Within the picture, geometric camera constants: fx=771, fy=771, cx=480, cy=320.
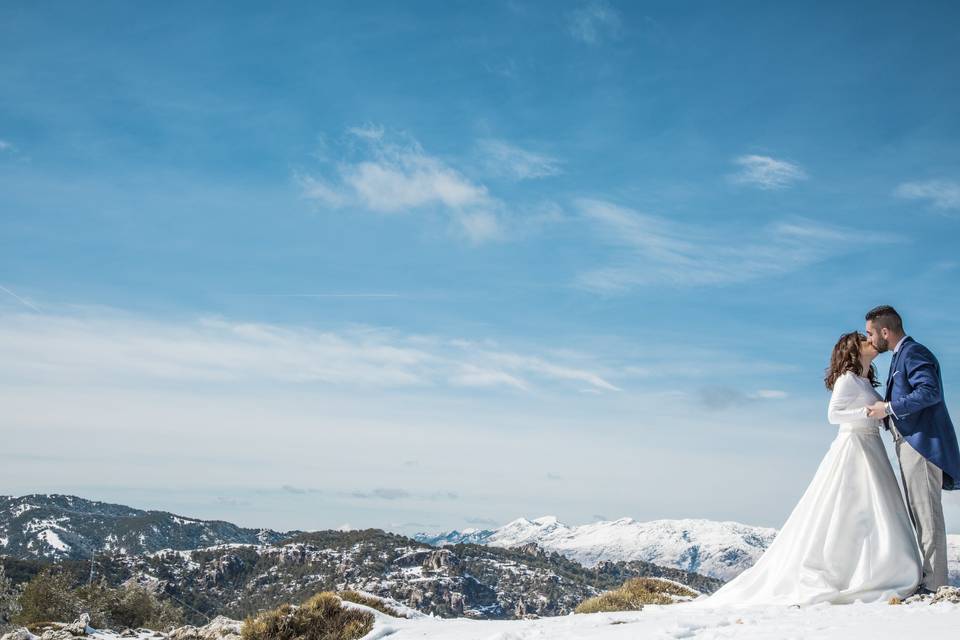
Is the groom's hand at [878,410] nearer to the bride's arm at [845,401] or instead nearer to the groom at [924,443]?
the groom at [924,443]

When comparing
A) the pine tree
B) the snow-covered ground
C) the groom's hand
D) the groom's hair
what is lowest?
the pine tree

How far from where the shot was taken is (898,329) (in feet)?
35.5

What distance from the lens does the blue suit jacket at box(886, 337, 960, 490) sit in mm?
10086

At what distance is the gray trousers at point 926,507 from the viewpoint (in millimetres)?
9930

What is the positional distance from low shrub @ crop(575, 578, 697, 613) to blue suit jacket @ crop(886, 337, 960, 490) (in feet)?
21.3

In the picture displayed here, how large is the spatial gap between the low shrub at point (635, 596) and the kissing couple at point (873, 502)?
192 inches

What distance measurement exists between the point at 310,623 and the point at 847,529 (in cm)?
902

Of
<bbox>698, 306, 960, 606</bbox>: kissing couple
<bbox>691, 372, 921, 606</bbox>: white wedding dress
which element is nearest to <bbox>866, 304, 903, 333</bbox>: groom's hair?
<bbox>698, 306, 960, 606</bbox>: kissing couple

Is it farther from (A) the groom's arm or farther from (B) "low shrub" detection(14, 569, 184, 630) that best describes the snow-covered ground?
(B) "low shrub" detection(14, 569, 184, 630)

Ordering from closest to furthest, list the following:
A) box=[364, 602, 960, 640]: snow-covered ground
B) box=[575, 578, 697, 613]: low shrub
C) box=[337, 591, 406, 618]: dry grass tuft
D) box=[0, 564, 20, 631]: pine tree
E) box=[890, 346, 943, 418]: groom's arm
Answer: box=[364, 602, 960, 640]: snow-covered ground → box=[890, 346, 943, 418]: groom's arm → box=[337, 591, 406, 618]: dry grass tuft → box=[575, 578, 697, 613]: low shrub → box=[0, 564, 20, 631]: pine tree

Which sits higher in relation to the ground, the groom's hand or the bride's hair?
the bride's hair

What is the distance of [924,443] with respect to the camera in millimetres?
10227

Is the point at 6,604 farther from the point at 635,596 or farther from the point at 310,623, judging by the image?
the point at 310,623

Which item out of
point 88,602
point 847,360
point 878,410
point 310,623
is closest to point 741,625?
point 878,410
